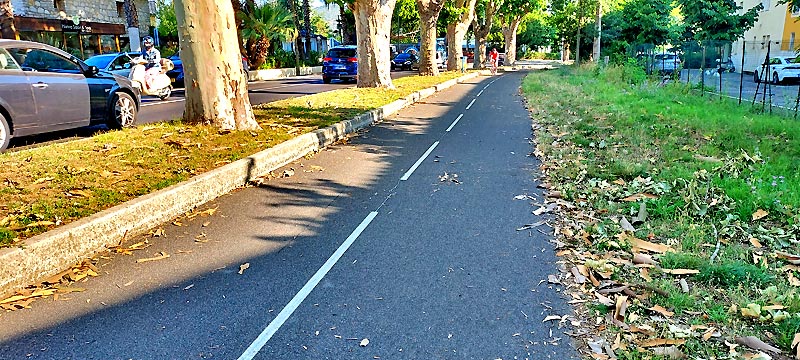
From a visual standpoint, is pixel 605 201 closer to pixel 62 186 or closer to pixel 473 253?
pixel 473 253

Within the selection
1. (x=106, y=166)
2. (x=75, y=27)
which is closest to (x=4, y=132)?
(x=106, y=166)

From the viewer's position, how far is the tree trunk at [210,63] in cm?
877

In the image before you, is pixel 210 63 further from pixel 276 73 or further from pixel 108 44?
pixel 108 44

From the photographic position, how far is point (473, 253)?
4.87 m

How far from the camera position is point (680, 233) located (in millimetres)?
A: 5145

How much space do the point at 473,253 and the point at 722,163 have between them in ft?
15.1

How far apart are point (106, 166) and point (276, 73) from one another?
88.0ft

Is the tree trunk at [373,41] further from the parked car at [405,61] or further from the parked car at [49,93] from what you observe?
the parked car at [405,61]

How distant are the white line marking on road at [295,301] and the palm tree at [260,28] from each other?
28385 millimetres

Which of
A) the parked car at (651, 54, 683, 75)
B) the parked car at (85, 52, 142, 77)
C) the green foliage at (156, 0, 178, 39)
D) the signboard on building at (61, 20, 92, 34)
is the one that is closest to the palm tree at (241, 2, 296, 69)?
the signboard on building at (61, 20, 92, 34)

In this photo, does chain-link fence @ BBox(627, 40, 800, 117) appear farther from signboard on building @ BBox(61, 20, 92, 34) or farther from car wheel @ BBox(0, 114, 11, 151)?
signboard on building @ BBox(61, 20, 92, 34)

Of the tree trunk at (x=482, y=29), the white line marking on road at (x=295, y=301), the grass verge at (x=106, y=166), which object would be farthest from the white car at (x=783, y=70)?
the white line marking on road at (x=295, y=301)

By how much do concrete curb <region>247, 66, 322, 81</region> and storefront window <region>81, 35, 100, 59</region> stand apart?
9.58 m

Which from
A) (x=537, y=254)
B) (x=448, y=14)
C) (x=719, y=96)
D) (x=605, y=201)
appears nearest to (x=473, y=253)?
(x=537, y=254)
